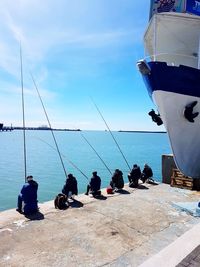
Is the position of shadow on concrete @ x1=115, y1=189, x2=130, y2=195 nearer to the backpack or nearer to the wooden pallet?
the wooden pallet

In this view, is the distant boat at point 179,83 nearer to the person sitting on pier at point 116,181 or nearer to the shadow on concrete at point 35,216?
the person sitting on pier at point 116,181

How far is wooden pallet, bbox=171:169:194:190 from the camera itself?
1209 cm

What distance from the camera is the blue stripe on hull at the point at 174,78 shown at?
31.6 feet

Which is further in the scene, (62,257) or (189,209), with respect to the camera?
(189,209)

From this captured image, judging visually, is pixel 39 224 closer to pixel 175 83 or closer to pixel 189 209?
pixel 189 209

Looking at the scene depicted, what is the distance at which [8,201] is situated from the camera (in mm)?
22859

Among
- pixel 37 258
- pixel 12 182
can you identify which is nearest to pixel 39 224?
pixel 37 258

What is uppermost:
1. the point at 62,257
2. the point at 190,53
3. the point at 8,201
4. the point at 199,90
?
the point at 190,53

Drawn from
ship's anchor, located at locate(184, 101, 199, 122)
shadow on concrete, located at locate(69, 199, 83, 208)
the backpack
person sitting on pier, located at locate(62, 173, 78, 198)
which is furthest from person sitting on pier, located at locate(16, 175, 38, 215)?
ship's anchor, located at locate(184, 101, 199, 122)

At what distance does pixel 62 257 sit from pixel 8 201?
18.6m

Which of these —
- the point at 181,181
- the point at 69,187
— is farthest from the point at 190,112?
the point at 69,187

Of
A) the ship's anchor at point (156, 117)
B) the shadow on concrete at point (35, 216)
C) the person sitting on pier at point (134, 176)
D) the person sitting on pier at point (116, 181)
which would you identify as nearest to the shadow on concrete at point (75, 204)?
the shadow on concrete at point (35, 216)

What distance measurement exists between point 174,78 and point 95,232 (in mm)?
5856

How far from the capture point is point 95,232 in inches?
281
